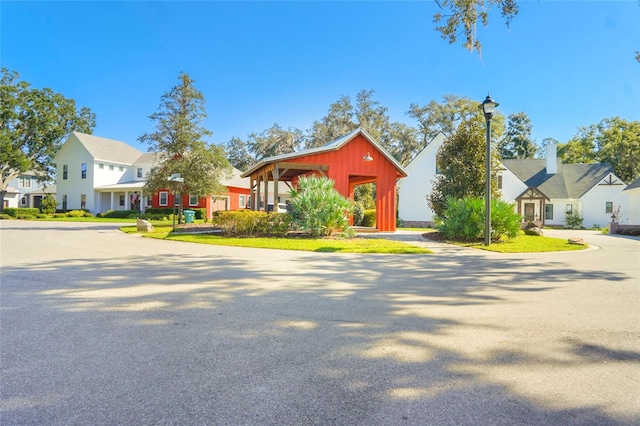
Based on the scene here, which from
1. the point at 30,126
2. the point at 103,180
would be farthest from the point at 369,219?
the point at 30,126

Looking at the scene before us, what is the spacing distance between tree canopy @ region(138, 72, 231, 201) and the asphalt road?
578 inches

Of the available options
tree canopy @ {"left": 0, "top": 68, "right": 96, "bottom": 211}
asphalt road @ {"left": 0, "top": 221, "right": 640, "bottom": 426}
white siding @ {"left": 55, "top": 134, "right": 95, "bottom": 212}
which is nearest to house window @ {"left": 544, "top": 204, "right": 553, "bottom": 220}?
asphalt road @ {"left": 0, "top": 221, "right": 640, "bottom": 426}

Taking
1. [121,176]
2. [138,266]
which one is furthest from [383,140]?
[138,266]

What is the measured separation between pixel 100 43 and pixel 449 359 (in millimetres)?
19762

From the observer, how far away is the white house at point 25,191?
4859cm

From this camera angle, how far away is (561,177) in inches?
1309

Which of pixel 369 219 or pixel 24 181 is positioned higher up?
pixel 24 181

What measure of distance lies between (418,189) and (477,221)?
1590 cm

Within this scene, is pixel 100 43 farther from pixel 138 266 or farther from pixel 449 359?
pixel 449 359

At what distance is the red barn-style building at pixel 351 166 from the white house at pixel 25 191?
4465cm

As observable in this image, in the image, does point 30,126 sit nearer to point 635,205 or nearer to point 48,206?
point 48,206

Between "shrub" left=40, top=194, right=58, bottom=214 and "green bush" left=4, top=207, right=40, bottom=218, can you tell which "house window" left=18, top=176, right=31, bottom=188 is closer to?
"green bush" left=4, top=207, right=40, bottom=218

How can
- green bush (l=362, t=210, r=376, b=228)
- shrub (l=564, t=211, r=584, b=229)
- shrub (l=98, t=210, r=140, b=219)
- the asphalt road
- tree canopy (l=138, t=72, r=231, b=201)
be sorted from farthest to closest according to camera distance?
1. shrub (l=98, t=210, r=140, b=219)
2. shrub (l=564, t=211, r=584, b=229)
3. green bush (l=362, t=210, r=376, b=228)
4. tree canopy (l=138, t=72, r=231, b=201)
5. the asphalt road

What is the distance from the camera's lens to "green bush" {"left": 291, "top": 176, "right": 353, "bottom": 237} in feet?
44.3
